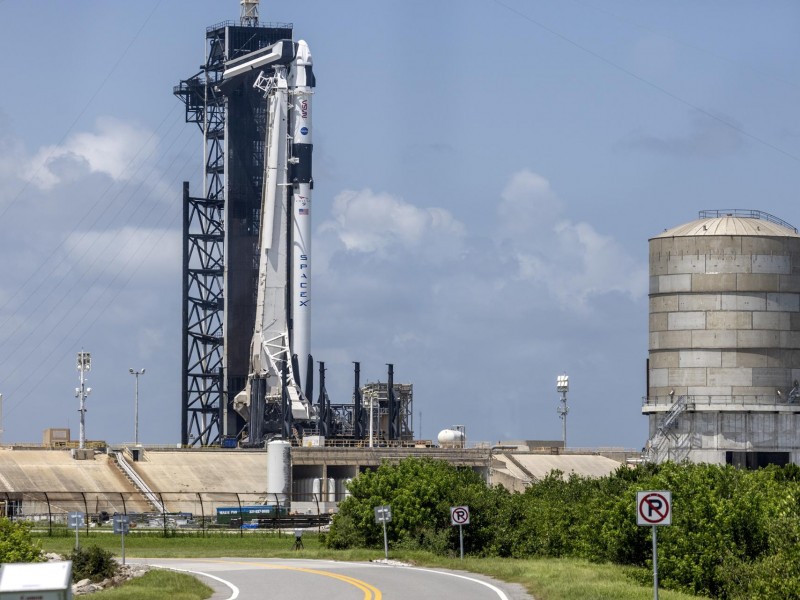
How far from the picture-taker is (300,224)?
127688 millimetres

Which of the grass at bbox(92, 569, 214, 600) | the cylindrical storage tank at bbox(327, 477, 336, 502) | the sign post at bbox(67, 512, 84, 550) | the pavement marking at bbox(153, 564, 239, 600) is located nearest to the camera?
the grass at bbox(92, 569, 214, 600)

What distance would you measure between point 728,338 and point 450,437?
1694 inches

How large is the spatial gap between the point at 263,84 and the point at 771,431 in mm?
60562

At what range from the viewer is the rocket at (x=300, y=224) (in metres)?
127

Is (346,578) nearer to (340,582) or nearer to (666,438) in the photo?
(340,582)

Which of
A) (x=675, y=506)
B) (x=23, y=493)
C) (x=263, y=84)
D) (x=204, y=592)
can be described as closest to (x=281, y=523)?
(x=23, y=493)

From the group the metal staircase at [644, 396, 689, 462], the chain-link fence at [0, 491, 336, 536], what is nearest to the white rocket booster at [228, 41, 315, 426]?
the chain-link fence at [0, 491, 336, 536]

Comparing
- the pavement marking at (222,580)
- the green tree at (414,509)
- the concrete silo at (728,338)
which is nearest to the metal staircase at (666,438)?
the concrete silo at (728,338)

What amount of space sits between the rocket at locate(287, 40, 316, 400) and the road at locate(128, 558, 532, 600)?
75196 millimetres

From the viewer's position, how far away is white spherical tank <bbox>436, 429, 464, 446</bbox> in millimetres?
126438

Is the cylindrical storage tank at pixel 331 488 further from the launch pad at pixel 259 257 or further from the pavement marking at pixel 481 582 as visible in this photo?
the pavement marking at pixel 481 582

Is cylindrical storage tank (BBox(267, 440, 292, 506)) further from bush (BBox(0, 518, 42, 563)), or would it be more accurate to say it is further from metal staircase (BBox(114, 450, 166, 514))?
bush (BBox(0, 518, 42, 563))

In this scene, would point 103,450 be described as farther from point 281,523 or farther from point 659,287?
point 659,287

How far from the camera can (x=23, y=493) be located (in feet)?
277
